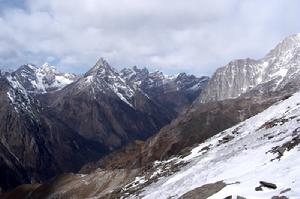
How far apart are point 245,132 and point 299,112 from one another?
13.0 metres

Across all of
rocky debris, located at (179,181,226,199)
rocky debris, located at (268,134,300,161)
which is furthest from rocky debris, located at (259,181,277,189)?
rocky debris, located at (268,134,300,161)

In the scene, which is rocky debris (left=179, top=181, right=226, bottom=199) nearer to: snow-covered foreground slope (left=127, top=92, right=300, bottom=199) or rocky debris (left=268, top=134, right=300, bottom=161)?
snow-covered foreground slope (left=127, top=92, right=300, bottom=199)

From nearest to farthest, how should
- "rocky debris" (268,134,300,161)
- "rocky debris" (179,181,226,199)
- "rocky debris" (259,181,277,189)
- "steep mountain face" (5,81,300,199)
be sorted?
"rocky debris" (259,181,277,189) < "steep mountain face" (5,81,300,199) < "rocky debris" (179,181,226,199) < "rocky debris" (268,134,300,161)

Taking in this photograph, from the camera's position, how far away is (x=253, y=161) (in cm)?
4344

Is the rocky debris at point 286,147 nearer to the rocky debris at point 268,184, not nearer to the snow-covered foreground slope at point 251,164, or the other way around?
the snow-covered foreground slope at point 251,164

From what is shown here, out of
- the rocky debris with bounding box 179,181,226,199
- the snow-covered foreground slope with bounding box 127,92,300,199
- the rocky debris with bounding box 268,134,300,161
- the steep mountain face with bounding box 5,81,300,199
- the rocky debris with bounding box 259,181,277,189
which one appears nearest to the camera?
the rocky debris with bounding box 259,181,277,189

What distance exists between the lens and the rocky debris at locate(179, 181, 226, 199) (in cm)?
3727

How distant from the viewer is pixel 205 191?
39.0 metres

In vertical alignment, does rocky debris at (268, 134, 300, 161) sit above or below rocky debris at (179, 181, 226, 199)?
above

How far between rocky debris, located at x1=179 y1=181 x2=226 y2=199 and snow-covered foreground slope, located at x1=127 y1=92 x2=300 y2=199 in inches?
29.2

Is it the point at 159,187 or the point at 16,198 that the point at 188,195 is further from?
the point at 16,198

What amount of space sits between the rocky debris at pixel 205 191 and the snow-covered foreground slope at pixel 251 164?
2.44 feet

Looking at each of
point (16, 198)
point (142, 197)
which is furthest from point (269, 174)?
point (16, 198)

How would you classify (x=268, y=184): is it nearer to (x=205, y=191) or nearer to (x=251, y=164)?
(x=205, y=191)
